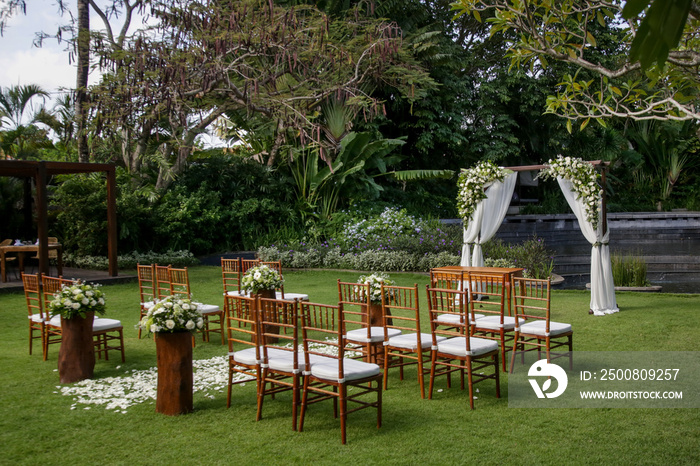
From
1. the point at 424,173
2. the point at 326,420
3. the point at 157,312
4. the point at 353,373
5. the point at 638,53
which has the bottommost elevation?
the point at 326,420

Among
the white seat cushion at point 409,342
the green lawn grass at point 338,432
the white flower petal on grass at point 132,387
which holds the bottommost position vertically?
the green lawn grass at point 338,432

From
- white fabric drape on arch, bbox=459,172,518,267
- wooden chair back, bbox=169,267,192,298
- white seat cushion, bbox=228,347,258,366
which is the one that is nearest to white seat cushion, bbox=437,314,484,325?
white seat cushion, bbox=228,347,258,366

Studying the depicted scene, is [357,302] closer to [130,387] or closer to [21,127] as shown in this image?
[130,387]

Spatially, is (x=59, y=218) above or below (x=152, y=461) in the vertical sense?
above

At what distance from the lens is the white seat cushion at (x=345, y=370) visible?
4.36 m

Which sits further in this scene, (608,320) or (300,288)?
(300,288)

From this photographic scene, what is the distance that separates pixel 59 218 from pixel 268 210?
19.9ft

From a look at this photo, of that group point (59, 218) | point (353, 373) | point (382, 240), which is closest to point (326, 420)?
point (353, 373)

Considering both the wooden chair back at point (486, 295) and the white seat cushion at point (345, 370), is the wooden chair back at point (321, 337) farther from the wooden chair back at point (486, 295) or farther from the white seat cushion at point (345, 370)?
the wooden chair back at point (486, 295)

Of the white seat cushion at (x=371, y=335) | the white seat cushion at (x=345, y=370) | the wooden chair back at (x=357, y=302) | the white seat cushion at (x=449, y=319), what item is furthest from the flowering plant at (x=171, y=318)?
the white seat cushion at (x=449, y=319)

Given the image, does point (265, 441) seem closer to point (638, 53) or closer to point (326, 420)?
point (326, 420)

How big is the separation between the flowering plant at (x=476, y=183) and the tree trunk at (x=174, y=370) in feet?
23.9

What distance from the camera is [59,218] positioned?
53.9 ft

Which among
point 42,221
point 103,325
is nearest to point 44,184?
point 42,221
